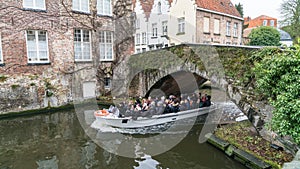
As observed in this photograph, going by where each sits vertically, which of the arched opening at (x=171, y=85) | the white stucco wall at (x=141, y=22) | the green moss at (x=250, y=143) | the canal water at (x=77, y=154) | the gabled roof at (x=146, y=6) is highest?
the gabled roof at (x=146, y=6)

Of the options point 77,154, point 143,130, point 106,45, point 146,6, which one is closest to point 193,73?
point 143,130

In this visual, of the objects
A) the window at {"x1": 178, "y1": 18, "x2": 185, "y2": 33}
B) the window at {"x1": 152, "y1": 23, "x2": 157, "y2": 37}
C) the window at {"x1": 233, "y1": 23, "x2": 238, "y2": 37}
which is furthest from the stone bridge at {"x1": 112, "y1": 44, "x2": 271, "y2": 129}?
the window at {"x1": 152, "y1": 23, "x2": 157, "y2": 37}

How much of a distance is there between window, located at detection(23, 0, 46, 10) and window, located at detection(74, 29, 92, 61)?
73.4 inches

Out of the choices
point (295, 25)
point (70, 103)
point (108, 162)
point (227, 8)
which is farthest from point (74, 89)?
point (295, 25)

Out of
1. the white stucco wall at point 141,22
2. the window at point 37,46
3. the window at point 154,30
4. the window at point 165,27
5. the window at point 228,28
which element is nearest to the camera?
the window at point 37,46

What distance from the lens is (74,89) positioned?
11.2m

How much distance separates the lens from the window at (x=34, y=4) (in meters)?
9.63

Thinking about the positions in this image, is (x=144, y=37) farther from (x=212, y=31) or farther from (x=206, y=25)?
(x=212, y=31)

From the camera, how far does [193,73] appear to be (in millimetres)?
8656

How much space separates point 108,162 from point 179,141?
2421 millimetres

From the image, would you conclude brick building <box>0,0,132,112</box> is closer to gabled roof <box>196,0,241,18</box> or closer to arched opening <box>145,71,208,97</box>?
arched opening <box>145,71,208,97</box>

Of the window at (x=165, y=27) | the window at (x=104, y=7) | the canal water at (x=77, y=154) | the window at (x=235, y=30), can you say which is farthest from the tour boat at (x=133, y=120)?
the window at (x=235, y=30)

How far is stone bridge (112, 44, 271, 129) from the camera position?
19.2 feet

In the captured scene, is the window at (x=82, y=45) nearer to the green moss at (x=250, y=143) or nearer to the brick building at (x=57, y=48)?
the brick building at (x=57, y=48)
